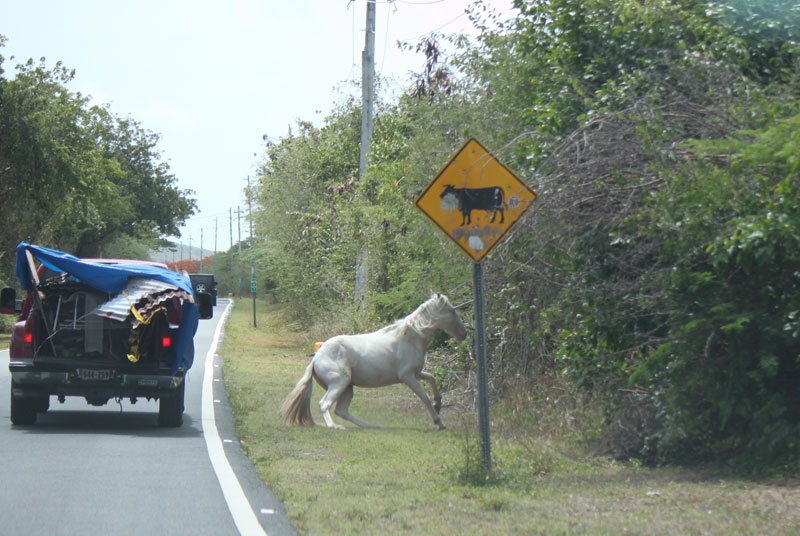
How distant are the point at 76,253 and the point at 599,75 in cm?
6253

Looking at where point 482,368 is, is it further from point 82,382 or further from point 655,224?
Result: point 82,382

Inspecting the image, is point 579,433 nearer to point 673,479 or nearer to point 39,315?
point 673,479

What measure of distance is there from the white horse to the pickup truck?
74.4 inches

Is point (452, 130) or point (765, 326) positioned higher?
point (452, 130)

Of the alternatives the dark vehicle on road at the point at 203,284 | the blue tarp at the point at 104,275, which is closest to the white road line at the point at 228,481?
the blue tarp at the point at 104,275

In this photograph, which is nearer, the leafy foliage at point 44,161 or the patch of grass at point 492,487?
the patch of grass at point 492,487

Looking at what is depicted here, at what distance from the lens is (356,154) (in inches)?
1369

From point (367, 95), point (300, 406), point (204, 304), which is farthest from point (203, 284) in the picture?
point (300, 406)

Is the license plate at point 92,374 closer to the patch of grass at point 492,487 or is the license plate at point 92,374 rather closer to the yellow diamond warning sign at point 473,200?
the patch of grass at point 492,487

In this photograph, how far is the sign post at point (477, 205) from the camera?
8586mm

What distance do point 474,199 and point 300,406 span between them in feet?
16.8

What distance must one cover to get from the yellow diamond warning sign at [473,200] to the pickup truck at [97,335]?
489 centimetres

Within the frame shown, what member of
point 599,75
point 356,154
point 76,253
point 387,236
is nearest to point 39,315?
point 599,75

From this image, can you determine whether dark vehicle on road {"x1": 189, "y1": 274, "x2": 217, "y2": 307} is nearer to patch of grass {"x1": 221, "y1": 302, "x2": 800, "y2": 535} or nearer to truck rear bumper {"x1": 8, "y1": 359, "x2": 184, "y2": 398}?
truck rear bumper {"x1": 8, "y1": 359, "x2": 184, "y2": 398}
